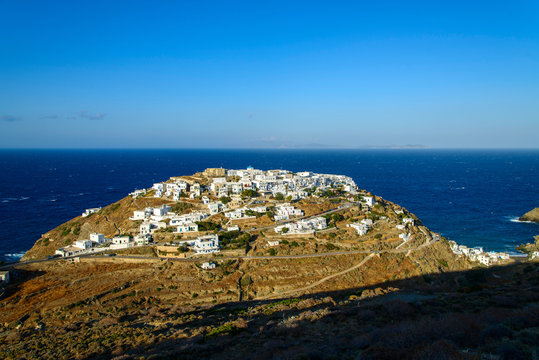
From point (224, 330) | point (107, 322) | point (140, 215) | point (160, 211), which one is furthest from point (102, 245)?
point (224, 330)

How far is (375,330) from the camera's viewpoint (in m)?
15.7

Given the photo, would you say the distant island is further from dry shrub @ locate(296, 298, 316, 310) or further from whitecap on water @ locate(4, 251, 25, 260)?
whitecap on water @ locate(4, 251, 25, 260)

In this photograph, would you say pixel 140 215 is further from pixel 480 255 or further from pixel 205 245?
pixel 480 255

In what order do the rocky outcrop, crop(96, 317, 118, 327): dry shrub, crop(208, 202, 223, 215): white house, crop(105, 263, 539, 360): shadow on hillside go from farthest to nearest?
the rocky outcrop, crop(208, 202, 223, 215): white house, crop(96, 317, 118, 327): dry shrub, crop(105, 263, 539, 360): shadow on hillside

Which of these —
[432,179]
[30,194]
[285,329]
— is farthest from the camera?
[432,179]

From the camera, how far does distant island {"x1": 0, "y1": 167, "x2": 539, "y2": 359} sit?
1728 cm

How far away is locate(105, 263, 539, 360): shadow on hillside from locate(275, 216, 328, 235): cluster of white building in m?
19.3

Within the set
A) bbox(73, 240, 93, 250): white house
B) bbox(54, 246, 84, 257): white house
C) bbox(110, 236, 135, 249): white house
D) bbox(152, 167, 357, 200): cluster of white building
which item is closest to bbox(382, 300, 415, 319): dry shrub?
bbox(110, 236, 135, 249): white house

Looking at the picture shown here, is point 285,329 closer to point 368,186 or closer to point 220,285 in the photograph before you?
point 220,285

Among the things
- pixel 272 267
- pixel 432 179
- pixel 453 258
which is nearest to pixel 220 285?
pixel 272 267

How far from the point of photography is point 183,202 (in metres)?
60.7

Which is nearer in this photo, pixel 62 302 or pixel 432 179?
pixel 62 302

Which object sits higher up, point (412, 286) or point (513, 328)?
point (513, 328)

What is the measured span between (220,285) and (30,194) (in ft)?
285
